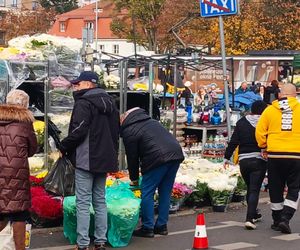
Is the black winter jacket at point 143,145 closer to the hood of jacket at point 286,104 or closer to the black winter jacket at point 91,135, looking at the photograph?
the black winter jacket at point 91,135

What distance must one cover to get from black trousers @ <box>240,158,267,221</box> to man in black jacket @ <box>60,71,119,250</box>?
7.26 ft

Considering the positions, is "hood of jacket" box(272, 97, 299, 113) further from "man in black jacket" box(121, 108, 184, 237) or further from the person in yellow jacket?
"man in black jacket" box(121, 108, 184, 237)

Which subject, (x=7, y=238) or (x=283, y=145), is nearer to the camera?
(x=7, y=238)

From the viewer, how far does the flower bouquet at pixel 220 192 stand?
→ 10.2 meters

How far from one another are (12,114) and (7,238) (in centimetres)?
109

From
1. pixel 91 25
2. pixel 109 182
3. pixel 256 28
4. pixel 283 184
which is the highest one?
pixel 91 25

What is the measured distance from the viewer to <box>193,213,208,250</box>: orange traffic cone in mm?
7828

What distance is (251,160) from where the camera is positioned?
30.1 ft

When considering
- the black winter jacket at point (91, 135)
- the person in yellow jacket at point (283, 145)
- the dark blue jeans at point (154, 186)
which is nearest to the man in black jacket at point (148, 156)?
the dark blue jeans at point (154, 186)

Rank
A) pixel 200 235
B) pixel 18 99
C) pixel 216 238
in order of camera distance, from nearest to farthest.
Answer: pixel 18 99 → pixel 200 235 → pixel 216 238

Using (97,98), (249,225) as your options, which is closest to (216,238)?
(249,225)

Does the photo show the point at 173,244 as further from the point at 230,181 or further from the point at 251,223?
the point at 230,181

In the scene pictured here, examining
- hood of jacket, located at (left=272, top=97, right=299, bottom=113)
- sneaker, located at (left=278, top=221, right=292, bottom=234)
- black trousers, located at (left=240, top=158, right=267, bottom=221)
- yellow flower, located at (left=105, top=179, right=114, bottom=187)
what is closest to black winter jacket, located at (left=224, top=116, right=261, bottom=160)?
black trousers, located at (left=240, top=158, right=267, bottom=221)

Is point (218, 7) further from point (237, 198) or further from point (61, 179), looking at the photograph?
point (61, 179)
